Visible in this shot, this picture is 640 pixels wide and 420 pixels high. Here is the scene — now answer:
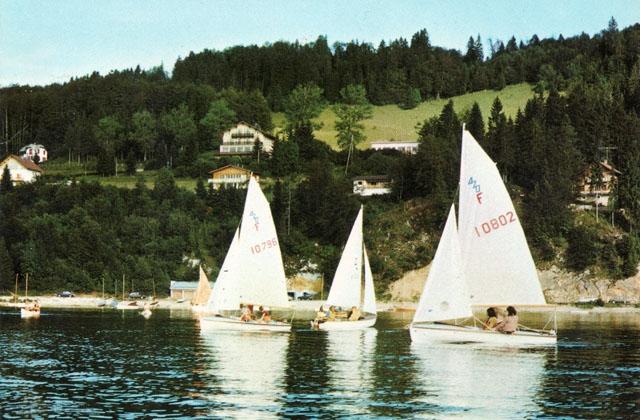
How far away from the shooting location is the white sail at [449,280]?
2440 inches

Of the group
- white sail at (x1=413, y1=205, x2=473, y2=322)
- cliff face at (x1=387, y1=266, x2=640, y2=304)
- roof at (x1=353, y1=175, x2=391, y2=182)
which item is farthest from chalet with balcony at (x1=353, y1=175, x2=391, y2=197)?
white sail at (x1=413, y1=205, x2=473, y2=322)

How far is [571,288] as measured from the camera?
15188 centimetres

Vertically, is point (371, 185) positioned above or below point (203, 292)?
above

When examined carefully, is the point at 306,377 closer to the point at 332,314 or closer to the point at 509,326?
the point at 509,326

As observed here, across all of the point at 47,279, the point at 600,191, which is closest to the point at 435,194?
the point at 600,191

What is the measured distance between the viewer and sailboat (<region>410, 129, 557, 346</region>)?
61.7 m

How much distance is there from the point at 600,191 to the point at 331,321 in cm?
9495

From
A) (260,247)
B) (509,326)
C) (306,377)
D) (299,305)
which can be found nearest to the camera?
(306,377)

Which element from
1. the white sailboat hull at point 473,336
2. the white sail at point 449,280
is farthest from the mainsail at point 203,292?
the white sail at point 449,280

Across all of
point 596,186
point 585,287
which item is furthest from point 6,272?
point 596,186

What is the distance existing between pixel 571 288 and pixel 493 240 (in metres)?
94.9

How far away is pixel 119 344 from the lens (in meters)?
71.9

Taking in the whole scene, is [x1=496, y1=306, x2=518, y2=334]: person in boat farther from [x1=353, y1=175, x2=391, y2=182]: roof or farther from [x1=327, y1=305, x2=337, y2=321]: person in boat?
[x1=353, y1=175, x2=391, y2=182]: roof

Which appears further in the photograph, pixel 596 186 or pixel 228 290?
pixel 596 186
